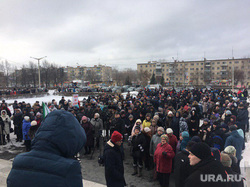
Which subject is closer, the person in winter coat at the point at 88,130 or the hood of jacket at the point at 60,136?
the hood of jacket at the point at 60,136

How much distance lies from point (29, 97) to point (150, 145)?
29.2 meters

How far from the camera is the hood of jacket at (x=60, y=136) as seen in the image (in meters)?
1.37

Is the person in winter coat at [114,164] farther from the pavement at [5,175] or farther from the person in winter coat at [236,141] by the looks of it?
the person in winter coat at [236,141]

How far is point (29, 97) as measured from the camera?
94.5 feet

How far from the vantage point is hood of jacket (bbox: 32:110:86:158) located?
54.1 inches

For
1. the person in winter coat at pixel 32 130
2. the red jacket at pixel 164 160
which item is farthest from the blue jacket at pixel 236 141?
the person in winter coat at pixel 32 130

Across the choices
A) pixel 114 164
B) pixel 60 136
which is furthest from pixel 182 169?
pixel 60 136

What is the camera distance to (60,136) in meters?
1.38

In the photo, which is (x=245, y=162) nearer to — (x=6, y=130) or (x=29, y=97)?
(x=6, y=130)

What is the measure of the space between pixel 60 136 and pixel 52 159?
0.60ft

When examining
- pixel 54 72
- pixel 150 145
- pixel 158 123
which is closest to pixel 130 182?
pixel 150 145

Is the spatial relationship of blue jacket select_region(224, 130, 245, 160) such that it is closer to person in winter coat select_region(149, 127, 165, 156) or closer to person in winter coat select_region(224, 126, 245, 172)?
person in winter coat select_region(224, 126, 245, 172)

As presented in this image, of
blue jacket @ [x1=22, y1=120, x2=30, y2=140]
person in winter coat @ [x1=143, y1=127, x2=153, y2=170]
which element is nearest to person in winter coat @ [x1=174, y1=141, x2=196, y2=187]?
person in winter coat @ [x1=143, y1=127, x2=153, y2=170]

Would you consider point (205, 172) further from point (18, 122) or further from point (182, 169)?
point (18, 122)
